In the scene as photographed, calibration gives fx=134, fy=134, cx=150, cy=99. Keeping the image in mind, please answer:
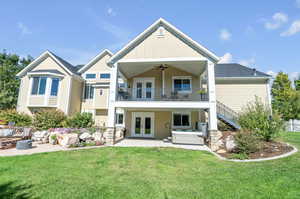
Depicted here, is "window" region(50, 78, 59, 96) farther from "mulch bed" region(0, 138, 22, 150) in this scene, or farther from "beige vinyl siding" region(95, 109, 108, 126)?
"mulch bed" region(0, 138, 22, 150)

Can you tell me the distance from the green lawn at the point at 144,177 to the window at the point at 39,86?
1080 cm

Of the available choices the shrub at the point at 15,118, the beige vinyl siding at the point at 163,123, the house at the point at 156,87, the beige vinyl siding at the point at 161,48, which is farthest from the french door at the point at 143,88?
the shrub at the point at 15,118

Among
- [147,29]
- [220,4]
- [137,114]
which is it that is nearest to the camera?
[220,4]

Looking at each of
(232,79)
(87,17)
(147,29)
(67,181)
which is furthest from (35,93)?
(232,79)

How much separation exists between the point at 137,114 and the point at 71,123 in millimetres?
6224

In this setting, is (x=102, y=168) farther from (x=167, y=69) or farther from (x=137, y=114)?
(x=167, y=69)

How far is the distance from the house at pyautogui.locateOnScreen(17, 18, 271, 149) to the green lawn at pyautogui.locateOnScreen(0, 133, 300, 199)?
3.96m

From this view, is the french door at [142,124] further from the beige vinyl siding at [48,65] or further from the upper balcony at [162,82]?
the beige vinyl siding at [48,65]

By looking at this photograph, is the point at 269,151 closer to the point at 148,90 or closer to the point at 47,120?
the point at 148,90

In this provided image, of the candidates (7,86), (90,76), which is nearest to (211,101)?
(90,76)

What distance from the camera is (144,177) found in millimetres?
4746

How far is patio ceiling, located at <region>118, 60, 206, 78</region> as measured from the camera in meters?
11.0

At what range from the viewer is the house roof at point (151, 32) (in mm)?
10414

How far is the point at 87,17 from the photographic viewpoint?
11.7 meters
